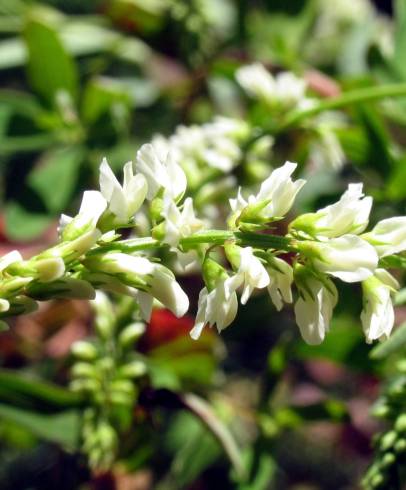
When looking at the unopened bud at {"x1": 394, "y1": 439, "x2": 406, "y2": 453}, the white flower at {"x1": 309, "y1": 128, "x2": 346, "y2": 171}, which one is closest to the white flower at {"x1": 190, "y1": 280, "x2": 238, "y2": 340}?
the unopened bud at {"x1": 394, "y1": 439, "x2": 406, "y2": 453}

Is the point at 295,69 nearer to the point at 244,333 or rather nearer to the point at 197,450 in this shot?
the point at 244,333

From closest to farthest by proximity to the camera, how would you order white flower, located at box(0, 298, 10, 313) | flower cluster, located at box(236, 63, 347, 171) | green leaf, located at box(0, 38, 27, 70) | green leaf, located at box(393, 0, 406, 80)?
1. white flower, located at box(0, 298, 10, 313)
2. flower cluster, located at box(236, 63, 347, 171)
3. green leaf, located at box(393, 0, 406, 80)
4. green leaf, located at box(0, 38, 27, 70)

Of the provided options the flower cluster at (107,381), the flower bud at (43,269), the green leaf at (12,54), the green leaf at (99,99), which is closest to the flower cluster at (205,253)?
the flower bud at (43,269)

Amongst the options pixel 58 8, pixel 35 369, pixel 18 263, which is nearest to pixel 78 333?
pixel 35 369

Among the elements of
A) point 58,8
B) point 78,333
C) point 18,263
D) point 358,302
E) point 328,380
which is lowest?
point 328,380

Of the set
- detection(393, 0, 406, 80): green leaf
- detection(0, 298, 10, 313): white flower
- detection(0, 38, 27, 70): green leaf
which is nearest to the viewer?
detection(0, 298, 10, 313): white flower

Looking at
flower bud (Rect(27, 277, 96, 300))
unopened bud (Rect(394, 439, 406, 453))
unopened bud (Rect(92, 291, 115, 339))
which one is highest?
flower bud (Rect(27, 277, 96, 300))

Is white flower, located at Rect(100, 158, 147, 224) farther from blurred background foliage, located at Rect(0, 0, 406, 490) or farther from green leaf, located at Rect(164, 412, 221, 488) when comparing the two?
green leaf, located at Rect(164, 412, 221, 488)

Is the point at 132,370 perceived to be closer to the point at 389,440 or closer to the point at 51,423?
the point at 51,423
